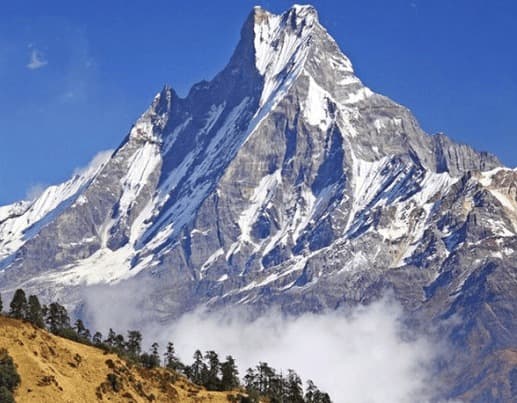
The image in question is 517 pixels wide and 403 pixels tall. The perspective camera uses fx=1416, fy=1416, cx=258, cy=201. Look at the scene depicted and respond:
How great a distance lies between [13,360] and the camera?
186 meters

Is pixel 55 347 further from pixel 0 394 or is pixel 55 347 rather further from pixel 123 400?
pixel 0 394

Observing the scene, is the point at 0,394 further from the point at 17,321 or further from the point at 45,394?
the point at 17,321

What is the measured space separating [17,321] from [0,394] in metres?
25.5

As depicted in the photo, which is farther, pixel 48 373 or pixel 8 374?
pixel 48 373

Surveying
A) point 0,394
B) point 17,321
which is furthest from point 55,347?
point 0,394

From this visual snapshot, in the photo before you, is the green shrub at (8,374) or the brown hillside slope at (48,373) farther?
the brown hillside slope at (48,373)

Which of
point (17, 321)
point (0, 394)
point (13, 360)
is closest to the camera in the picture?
point (0, 394)

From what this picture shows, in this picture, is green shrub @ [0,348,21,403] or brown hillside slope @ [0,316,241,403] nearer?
green shrub @ [0,348,21,403]

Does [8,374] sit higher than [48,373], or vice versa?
[48,373]

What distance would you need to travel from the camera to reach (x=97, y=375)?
200 m

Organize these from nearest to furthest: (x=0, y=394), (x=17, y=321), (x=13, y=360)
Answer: (x=0, y=394) < (x=13, y=360) < (x=17, y=321)

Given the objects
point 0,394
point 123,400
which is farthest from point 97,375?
point 0,394

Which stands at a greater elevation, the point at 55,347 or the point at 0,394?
the point at 55,347

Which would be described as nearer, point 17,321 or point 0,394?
point 0,394
